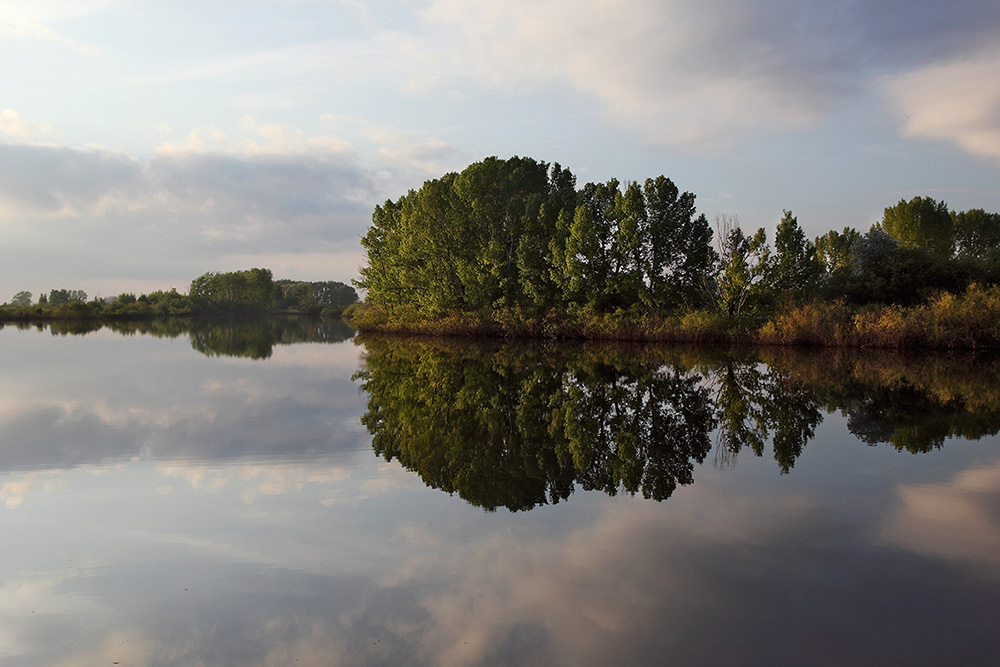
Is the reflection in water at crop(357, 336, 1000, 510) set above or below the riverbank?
below

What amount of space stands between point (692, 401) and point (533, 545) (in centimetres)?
802

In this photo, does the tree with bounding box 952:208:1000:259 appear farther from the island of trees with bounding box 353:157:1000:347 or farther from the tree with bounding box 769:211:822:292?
the tree with bounding box 769:211:822:292

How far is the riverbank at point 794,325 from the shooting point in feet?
76.9

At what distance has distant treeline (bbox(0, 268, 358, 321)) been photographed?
72062 millimetres

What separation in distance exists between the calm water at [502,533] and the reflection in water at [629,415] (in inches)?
3.0

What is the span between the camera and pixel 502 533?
5.19 m

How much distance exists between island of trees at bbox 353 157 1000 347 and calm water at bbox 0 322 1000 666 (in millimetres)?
15416

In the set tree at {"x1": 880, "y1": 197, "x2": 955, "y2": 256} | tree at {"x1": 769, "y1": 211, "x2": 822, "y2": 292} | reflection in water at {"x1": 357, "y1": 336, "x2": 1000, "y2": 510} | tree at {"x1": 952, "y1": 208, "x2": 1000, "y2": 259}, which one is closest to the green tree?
tree at {"x1": 769, "y1": 211, "x2": 822, "y2": 292}

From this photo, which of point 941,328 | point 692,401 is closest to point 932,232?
point 941,328

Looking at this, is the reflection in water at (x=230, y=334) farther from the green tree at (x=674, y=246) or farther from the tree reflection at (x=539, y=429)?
the green tree at (x=674, y=246)

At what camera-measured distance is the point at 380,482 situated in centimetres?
678

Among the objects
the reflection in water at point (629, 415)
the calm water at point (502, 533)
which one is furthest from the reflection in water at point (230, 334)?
the calm water at point (502, 533)

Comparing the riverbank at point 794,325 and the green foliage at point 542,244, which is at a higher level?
the green foliage at point 542,244

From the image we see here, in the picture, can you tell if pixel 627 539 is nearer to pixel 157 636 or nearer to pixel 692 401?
pixel 157 636
